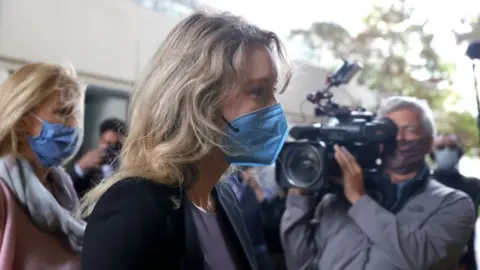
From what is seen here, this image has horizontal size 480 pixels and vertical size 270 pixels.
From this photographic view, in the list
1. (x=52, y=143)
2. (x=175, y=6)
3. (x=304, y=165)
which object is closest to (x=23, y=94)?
(x=52, y=143)

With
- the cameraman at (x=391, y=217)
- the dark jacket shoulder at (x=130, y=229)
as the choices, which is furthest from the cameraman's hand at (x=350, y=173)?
the dark jacket shoulder at (x=130, y=229)

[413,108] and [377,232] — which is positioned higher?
[413,108]

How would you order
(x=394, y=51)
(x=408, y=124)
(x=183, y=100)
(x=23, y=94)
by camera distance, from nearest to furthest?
(x=183, y=100)
(x=23, y=94)
(x=408, y=124)
(x=394, y=51)

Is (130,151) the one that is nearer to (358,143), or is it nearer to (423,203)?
(358,143)

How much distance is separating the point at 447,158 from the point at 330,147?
1.38 meters

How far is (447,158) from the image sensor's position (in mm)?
3055

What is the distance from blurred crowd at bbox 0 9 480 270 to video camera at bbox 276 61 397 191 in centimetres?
4

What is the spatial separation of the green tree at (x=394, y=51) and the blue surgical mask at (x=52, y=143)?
12.0 feet

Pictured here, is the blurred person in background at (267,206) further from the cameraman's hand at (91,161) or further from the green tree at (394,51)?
the green tree at (394,51)

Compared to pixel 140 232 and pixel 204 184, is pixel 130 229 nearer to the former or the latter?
pixel 140 232

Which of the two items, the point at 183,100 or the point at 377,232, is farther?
the point at 377,232

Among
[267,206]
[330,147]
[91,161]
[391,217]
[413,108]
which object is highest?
[413,108]

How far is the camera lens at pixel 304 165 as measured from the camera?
74.0 inches

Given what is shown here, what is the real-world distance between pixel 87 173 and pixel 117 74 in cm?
173
